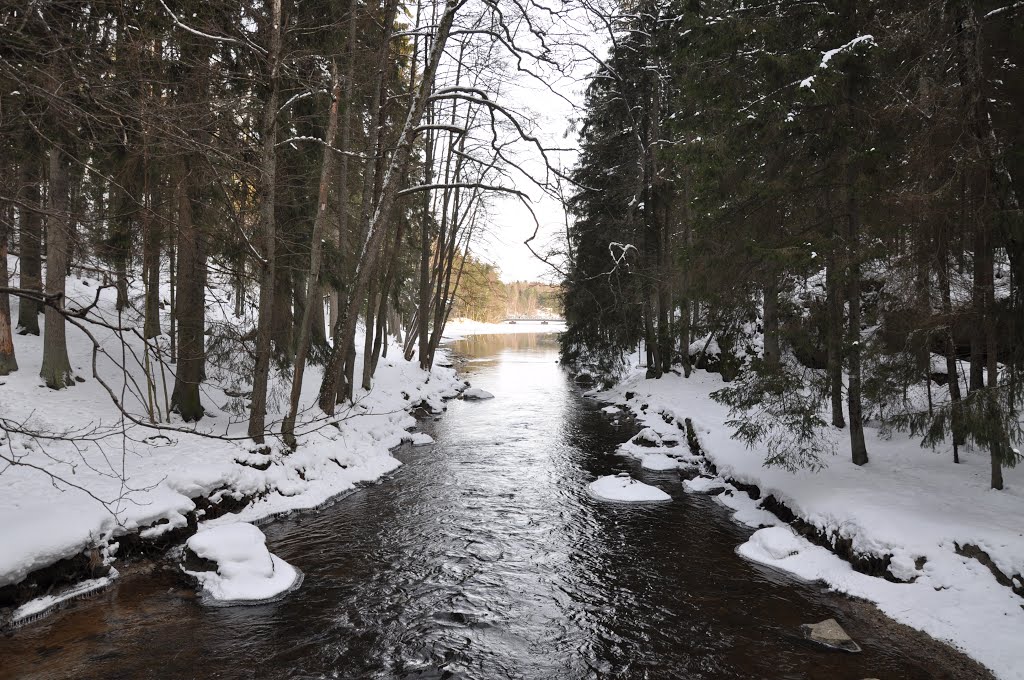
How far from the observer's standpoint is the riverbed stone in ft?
18.6

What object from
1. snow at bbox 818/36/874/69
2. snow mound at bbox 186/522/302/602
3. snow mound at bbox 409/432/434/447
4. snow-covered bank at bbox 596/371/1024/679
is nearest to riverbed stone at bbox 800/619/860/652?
snow-covered bank at bbox 596/371/1024/679

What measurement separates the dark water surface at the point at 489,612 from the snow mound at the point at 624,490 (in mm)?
336

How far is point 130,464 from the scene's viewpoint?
8406 mm

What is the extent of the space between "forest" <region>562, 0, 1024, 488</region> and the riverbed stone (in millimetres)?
2898

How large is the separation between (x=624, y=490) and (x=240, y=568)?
6492mm

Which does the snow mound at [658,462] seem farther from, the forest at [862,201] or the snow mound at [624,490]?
the forest at [862,201]

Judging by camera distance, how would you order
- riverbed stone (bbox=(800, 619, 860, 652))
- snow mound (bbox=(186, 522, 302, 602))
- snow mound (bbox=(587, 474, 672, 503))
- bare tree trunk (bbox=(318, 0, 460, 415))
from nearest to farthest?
1. riverbed stone (bbox=(800, 619, 860, 652))
2. snow mound (bbox=(186, 522, 302, 602))
3. snow mound (bbox=(587, 474, 672, 503))
4. bare tree trunk (bbox=(318, 0, 460, 415))

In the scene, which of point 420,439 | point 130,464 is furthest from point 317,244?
point 420,439

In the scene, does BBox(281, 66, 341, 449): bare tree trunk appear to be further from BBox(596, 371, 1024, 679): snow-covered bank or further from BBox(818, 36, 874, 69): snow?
BBox(596, 371, 1024, 679): snow-covered bank

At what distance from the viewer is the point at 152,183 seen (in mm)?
10023

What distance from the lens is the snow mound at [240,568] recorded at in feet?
21.5

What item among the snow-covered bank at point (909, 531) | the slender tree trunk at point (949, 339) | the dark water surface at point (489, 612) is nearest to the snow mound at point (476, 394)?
the dark water surface at point (489, 612)

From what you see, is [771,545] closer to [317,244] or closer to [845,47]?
[845,47]

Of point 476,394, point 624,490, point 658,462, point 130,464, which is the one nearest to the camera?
point 130,464
